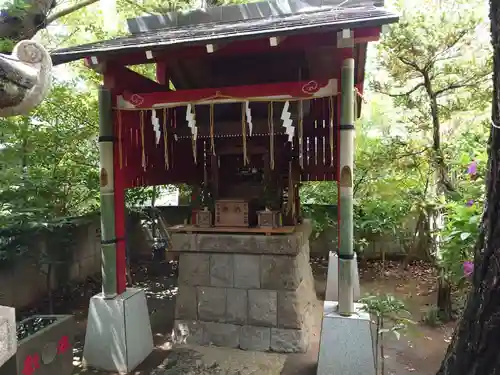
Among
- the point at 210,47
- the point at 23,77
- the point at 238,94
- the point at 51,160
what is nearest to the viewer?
the point at 23,77

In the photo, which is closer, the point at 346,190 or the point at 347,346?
the point at 347,346

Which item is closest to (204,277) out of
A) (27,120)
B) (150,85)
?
(150,85)

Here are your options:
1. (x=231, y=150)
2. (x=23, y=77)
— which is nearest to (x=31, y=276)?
(x=231, y=150)

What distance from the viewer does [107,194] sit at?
4672 mm

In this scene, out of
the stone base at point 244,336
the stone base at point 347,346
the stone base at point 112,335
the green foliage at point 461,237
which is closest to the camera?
the green foliage at point 461,237

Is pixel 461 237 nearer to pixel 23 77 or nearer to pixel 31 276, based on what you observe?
pixel 23 77

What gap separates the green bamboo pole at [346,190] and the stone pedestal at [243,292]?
3.57ft

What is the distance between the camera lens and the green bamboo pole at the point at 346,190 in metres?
4.02

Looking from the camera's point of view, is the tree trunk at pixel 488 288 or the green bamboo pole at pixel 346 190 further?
the green bamboo pole at pixel 346 190

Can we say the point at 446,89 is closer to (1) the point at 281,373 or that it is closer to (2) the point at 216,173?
(2) the point at 216,173

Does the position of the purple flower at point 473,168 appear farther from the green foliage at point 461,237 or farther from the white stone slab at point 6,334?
the white stone slab at point 6,334

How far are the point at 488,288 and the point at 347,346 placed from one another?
260cm

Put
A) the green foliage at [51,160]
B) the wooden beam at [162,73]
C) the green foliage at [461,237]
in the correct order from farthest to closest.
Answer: the wooden beam at [162,73]
the green foliage at [51,160]
the green foliage at [461,237]

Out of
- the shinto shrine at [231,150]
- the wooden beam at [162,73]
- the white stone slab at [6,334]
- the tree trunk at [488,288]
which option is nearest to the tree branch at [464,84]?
the shinto shrine at [231,150]
